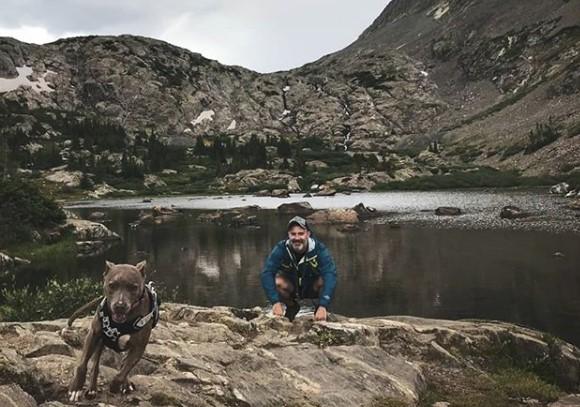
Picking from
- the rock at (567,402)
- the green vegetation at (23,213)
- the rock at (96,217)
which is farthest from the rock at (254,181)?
the rock at (567,402)

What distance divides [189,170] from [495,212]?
127598 mm

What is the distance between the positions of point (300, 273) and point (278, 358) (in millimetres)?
2197

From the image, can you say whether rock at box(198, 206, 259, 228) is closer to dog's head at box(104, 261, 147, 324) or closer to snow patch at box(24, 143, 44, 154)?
dog's head at box(104, 261, 147, 324)

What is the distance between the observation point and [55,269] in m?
44.6

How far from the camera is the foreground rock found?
337 inches

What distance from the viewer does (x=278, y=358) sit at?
11.2 meters

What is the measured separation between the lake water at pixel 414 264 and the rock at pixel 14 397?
80.2 feet

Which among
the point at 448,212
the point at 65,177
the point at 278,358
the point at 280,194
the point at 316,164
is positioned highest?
the point at 316,164

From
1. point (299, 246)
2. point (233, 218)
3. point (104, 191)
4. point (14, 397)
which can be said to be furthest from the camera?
point (104, 191)

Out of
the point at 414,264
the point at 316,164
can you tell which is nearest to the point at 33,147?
the point at 316,164

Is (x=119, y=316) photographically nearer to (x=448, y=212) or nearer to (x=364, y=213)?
(x=448, y=212)

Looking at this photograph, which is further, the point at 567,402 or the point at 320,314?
the point at 320,314

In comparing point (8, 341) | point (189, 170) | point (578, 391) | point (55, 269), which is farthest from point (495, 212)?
point (189, 170)

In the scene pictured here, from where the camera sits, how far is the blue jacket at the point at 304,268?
1223 cm
